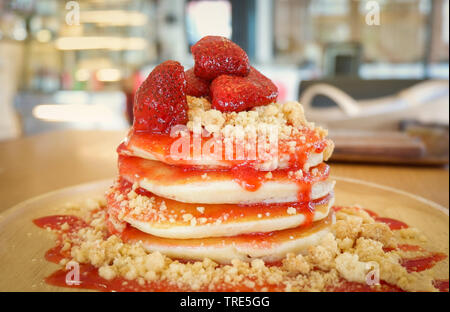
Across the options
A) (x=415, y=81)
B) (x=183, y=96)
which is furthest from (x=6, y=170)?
(x=415, y=81)

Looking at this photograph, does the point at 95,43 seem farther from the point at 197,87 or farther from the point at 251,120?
the point at 251,120

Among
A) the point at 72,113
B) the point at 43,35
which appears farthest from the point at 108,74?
the point at 43,35

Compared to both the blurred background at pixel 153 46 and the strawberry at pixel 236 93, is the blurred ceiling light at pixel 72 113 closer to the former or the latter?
the blurred background at pixel 153 46

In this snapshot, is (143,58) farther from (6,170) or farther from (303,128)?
(303,128)

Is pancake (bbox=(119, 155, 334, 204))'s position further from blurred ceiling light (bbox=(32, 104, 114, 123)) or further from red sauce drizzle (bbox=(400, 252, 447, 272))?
blurred ceiling light (bbox=(32, 104, 114, 123))

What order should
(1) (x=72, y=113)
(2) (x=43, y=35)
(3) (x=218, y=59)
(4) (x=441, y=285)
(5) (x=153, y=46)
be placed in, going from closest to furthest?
(4) (x=441, y=285) → (3) (x=218, y=59) → (1) (x=72, y=113) → (2) (x=43, y=35) → (5) (x=153, y=46)
